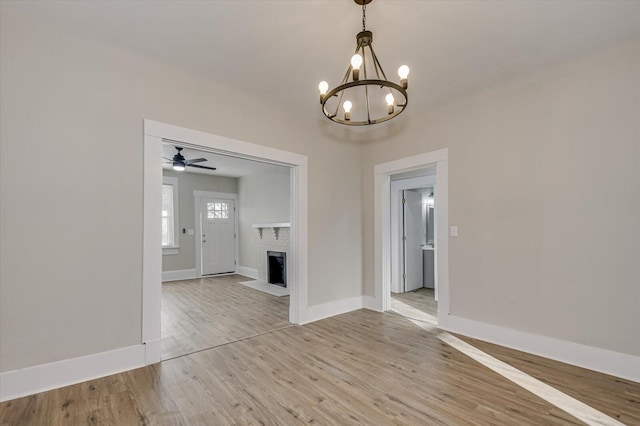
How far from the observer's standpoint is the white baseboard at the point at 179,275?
22.8 feet

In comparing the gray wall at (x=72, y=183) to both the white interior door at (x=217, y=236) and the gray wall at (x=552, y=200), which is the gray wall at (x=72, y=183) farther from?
the white interior door at (x=217, y=236)

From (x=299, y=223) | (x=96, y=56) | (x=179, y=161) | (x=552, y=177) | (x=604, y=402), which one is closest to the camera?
(x=604, y=402)

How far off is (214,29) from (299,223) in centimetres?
232

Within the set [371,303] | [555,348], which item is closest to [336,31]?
[555,348]

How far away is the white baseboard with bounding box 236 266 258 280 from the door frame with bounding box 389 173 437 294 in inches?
139

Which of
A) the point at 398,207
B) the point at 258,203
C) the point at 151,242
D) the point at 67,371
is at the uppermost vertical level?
the point at 258,203

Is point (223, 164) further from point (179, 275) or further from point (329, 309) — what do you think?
point (329, 309)

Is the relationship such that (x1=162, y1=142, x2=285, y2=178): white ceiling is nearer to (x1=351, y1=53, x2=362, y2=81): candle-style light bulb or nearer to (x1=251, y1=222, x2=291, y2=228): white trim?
(x1=251, y1=222, x2=291, y2=228): white trim

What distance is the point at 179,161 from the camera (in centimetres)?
540

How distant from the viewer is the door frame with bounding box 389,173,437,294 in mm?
5539

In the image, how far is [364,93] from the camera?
3.37 metres

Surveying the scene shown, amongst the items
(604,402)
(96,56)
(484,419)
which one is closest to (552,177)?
(604,402)

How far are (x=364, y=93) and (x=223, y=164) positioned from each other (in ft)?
13.8

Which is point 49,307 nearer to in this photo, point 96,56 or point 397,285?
point 96,56
